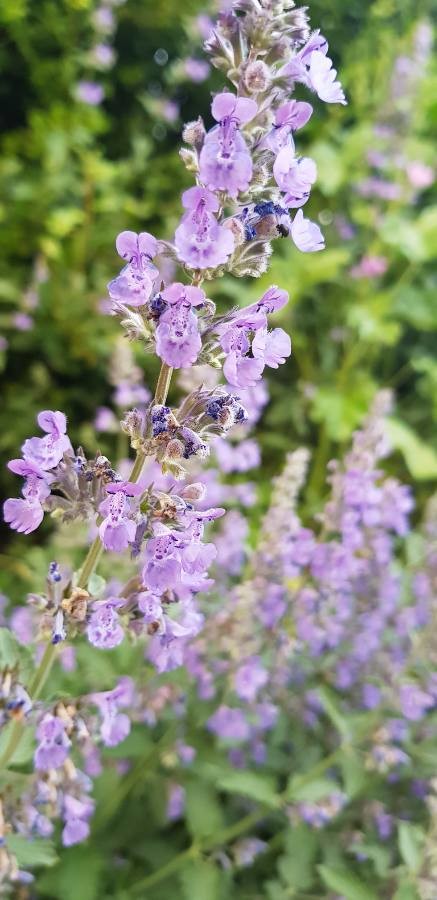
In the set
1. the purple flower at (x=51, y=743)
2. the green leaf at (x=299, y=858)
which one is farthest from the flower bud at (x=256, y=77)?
the green leaf at (x=299, y=858)

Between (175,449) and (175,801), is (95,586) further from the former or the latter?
(175,801)

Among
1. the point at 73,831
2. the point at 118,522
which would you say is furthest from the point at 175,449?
the point at 73,831

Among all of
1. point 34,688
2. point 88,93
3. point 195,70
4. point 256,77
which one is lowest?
point 34,688

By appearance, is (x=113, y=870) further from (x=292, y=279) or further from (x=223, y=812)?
(x=292, y=279)

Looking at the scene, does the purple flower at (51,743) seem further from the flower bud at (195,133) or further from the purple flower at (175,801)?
the purple flower at (175,801)

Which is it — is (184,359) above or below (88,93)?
below

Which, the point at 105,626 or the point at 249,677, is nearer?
the point at 105,626

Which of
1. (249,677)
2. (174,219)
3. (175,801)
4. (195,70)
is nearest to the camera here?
(249,677)

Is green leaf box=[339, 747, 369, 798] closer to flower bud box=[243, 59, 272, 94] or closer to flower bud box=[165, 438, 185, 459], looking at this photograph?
flower bud box=[165, 438, 185, 459]
